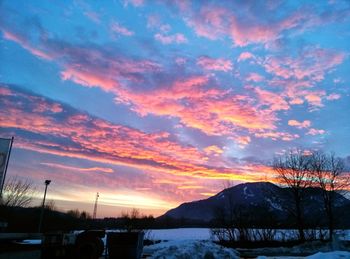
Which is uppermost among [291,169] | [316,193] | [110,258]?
[291,169]

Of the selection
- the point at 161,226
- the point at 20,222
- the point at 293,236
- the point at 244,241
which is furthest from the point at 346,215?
the point at 161,226

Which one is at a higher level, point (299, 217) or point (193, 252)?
point (299, 217)

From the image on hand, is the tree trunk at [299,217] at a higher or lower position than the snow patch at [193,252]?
higher

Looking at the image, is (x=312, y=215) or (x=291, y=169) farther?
(x=312, y=215)

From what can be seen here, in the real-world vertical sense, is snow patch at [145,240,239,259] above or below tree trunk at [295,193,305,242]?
below

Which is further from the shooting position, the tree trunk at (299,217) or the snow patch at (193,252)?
the tree trunk at (299,217)

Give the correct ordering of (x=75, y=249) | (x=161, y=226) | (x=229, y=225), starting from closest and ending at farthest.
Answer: (x=75, y=249) < (x=229, y=225) < (x=161, y=226)

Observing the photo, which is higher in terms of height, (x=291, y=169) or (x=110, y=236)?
(x=291, y=169)

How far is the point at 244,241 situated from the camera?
→ 38.6 m

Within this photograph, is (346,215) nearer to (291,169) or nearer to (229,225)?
(291,169)

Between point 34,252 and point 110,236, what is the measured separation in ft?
15.4

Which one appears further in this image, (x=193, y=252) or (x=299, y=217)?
(x=299, y=217)

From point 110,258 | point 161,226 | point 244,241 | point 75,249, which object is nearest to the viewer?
point 75,249

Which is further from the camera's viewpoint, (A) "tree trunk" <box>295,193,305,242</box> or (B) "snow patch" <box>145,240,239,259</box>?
(A) "tree trunk" <box>295,193,305,242</box>
